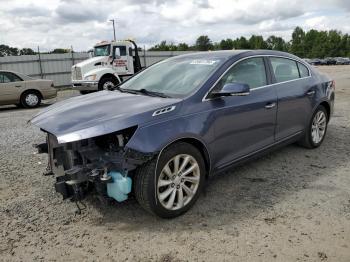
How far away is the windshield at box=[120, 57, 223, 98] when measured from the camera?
13.3 ft

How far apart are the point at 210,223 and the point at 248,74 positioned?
194 centimetres

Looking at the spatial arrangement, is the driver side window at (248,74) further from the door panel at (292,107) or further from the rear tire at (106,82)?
the rear tire at (106,82)

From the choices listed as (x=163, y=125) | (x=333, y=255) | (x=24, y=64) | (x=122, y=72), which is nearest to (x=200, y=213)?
(x=163, y=125)

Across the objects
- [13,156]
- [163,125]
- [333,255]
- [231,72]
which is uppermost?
[231,72]

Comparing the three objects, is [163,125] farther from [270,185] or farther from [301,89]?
[301,89]

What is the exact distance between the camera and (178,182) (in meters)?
3.61

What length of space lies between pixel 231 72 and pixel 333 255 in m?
2.20

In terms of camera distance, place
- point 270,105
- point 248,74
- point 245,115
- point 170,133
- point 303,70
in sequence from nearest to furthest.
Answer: point 170,133 < point 245,115 < point 248,74 < point 270,105 < point 303,70

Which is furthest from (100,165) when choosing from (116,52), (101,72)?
(116,52)

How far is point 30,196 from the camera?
418 centimetres

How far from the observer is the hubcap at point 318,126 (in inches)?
Answer: 227

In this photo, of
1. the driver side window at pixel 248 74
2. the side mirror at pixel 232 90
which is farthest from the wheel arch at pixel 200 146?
the driver side window at pixel 248 74

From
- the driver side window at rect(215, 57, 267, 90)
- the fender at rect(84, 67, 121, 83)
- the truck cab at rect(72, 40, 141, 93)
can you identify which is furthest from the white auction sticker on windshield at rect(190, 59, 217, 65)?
the fender at rect(84, 67, 121, 83)

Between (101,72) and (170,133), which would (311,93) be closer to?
(170,133)
